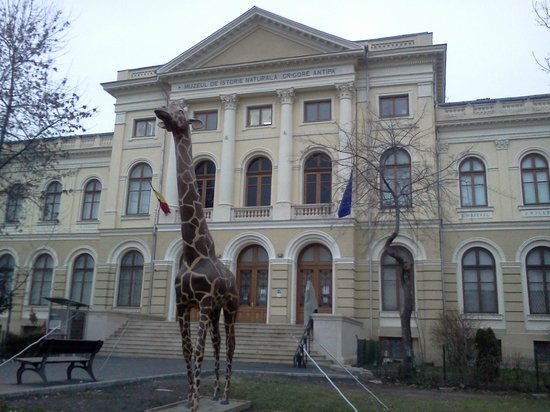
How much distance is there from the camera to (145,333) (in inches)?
939

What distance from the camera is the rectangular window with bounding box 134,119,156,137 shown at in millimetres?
30766

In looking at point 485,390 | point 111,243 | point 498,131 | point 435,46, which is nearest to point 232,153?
point 111,243

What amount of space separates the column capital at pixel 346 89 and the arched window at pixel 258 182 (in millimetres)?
5162

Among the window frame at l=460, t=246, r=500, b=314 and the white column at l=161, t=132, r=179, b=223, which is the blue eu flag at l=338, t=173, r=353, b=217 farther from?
the white column at l=161, t=132, r=179, b=223

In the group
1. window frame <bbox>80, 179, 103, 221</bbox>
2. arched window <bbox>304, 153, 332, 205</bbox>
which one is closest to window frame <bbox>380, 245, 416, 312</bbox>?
arched window <bbox>304, 153, 332, 205</bbox>

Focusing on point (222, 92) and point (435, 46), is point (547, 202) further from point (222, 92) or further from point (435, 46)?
point (222, 92)

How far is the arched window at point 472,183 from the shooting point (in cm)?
2566

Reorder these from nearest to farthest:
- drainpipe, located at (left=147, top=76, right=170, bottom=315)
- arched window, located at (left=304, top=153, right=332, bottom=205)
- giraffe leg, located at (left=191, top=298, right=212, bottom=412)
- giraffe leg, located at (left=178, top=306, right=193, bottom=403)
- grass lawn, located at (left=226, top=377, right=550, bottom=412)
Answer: giraffe leg, located at (left=191, top=298, right=212, bottom=412), giraffe leg, located at (left=178, top=306, right=193, bottom=403), grass lawn, located at (left=226, top=377, right=550, bottom=412), arched window, located at (left=304, top=153, right=332, bottom=205), drainpipe, located at (left=147, top=76, right=170, bottom=315)

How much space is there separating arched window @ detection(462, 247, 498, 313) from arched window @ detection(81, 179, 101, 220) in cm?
2150

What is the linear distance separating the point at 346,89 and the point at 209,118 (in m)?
7.94

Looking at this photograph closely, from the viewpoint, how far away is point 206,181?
2870cm

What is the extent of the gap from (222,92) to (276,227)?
8.36 m

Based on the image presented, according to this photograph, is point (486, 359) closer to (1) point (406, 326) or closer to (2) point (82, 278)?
(1) point (406, 326)

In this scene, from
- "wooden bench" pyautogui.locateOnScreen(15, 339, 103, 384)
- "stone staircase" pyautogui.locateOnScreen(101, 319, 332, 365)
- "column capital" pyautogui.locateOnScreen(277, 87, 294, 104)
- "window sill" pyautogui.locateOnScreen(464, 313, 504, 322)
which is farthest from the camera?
"column capital" pyautogui.locateOnScreen(277, 87, 294, 104)
